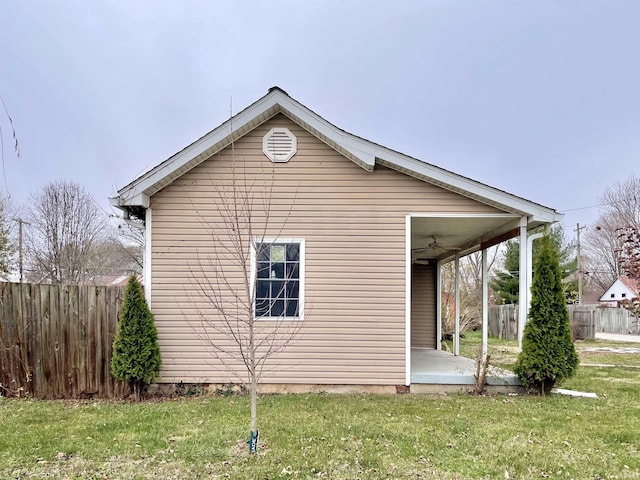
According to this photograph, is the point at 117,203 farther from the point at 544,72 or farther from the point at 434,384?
the point at 544,72

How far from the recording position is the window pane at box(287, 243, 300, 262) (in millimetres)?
6996

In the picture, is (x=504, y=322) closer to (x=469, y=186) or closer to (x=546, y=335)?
(x=546, y=335)

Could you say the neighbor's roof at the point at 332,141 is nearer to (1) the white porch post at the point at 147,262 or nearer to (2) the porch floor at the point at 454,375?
(1) the white porch post at the point at 147,262

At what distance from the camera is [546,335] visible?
6.55 meters

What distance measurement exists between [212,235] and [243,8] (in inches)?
389

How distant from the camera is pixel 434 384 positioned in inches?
275

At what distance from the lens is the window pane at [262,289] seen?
22.7 feet

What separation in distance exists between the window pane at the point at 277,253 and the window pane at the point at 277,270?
8 cm

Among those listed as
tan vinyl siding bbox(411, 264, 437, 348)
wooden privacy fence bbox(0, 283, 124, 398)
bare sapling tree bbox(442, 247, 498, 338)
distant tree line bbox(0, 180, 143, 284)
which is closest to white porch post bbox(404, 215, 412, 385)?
wooden privacy fence bbox(0, 283, 124, 398)

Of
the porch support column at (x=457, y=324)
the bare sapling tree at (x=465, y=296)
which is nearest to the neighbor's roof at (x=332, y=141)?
the porch support column at (x=457, y=324)

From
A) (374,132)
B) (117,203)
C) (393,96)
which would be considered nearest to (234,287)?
(117,203)

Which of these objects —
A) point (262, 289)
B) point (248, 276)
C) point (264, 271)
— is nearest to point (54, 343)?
point (248, 276)

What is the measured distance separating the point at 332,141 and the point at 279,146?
2.88 feet

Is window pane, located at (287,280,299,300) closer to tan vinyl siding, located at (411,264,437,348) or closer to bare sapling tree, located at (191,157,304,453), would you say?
bare sapling tree, located at (191,157,304,453)
